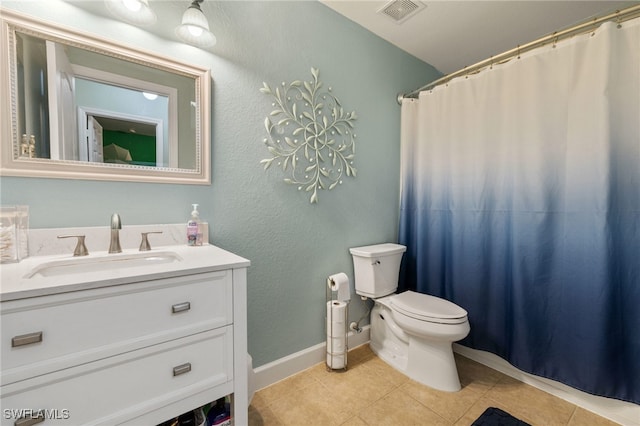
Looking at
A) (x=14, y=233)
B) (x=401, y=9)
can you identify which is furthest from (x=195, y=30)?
(x=401, y=9)

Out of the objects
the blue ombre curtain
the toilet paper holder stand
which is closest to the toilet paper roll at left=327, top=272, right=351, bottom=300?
the toilet paper holder stand

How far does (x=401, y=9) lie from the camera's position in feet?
5.59

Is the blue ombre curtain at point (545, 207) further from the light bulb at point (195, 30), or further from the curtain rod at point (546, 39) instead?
the light bulb at point (195, 30)

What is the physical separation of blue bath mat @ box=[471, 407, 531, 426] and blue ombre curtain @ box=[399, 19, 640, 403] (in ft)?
1.18

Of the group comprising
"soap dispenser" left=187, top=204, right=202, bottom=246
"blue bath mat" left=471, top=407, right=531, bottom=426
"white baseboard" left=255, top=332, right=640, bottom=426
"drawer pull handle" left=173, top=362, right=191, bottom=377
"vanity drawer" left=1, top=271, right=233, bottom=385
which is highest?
"soap dispenser" left=187, top=204, right=202, bottom=246

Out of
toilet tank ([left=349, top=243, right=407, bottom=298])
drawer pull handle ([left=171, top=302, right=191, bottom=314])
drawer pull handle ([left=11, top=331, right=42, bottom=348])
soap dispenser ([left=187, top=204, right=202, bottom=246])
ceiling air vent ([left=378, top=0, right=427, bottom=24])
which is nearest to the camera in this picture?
drawer pull handle ([left=11, top=331, right=42, bottom=348])

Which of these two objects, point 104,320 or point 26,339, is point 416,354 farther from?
point 26,339

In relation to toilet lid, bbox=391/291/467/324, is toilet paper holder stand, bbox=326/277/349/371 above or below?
below

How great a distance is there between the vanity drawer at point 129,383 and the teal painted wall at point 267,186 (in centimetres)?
57

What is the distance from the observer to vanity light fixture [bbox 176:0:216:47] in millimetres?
1127

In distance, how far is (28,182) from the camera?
0.97 metres

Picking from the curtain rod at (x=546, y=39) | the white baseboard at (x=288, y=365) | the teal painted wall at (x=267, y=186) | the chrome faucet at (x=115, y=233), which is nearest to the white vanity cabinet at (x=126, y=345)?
the chrome faucet at (x=115, y=233)

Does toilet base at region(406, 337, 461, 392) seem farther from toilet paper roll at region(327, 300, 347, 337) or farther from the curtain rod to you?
the curtain rod

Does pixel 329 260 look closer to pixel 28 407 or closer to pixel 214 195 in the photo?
pixel 214 195
